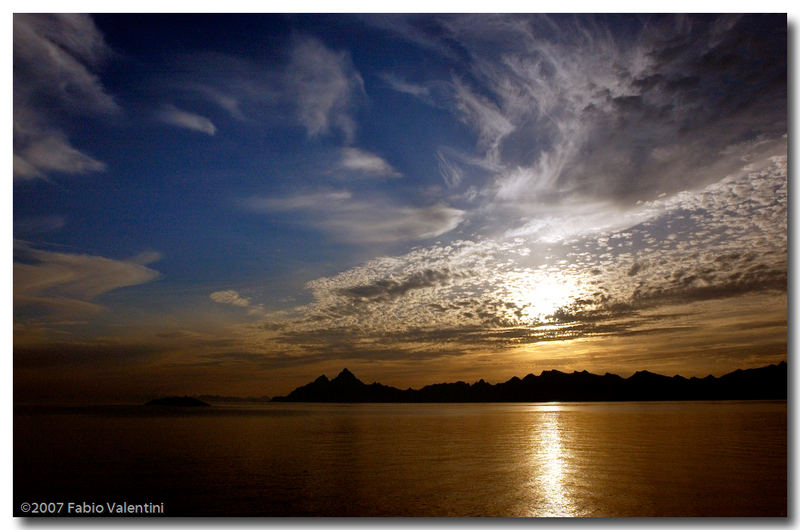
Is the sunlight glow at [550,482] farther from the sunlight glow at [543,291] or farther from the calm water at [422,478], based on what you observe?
the sunlight glow at [543,291]

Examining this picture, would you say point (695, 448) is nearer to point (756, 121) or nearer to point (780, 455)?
point (780, 455)

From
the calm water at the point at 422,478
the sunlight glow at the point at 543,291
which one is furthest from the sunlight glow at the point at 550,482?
the sunlight glow at the point at 543,291

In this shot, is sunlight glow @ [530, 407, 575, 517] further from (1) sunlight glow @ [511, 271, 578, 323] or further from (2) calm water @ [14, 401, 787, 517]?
(1) sunlight glow @ [511, 271, 578, 323]

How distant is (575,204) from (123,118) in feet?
40.6

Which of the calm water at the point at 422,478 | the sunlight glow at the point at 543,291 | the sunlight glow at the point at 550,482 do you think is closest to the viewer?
the sunlight glow at the point at 550,482

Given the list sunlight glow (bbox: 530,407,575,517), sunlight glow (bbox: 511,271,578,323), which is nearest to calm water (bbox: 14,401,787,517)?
sunlight glow (bbox: 530,407,575,517)

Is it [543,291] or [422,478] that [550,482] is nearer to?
[422,478]

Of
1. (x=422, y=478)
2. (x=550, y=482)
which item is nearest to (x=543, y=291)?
(x=550, y=482)

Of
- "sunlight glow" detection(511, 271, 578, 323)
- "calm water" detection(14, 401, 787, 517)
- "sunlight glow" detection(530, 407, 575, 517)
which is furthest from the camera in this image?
"sunlight glow" detection(511, 271, 578, 323)

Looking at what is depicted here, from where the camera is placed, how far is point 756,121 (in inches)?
470

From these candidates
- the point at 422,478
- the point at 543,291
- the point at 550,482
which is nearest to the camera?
the point at 550,482

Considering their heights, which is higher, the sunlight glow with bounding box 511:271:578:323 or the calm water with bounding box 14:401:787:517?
the sunlight glow with bounding box 511:271:578:323

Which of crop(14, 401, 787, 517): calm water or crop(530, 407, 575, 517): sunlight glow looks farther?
crop(14, 401, 787, 517): calm water
